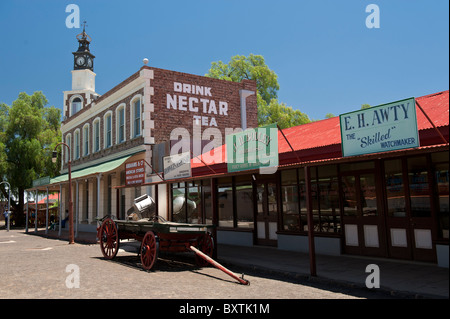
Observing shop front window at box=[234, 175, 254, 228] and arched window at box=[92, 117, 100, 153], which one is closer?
shop front window at box=[234, 175, 254, 228]

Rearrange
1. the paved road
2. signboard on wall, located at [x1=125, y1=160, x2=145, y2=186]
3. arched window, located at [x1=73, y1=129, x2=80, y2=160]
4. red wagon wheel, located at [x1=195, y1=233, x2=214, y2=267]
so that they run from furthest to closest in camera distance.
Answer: arched window, located at [x1=73, y1=129, x2=80, y2=160]
signboard on wall, located at [x1=125, y1=160, x2=145, y2=186]
red wagon wheel, located at [x1=195, y1=233, x2=214, y2=267]
the paved road

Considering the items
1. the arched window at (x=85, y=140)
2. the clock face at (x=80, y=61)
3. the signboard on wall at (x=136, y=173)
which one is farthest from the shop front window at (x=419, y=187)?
the clock face at (x=80, y=61)

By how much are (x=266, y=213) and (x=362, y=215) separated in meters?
3.62

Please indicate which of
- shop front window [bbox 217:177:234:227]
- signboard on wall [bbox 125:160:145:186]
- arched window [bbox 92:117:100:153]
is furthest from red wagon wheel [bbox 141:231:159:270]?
arched window [bbox 92:117:100:153]

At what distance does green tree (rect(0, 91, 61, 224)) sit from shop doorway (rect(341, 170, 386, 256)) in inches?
1171

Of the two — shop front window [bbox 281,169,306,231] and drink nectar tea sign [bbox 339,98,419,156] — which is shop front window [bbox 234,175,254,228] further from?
drink nectar tea sign [bbox 339,98,419,156]

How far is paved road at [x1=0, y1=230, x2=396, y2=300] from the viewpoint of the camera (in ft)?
21.8

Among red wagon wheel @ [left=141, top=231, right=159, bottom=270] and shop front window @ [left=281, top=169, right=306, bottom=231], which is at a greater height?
shop front window @ [left=281, top=169, right=306, bottom=231]

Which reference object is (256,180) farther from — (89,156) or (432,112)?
(89,156)

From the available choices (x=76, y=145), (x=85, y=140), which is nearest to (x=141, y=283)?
(x=85, y=140)

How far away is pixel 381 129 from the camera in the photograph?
7.32 m

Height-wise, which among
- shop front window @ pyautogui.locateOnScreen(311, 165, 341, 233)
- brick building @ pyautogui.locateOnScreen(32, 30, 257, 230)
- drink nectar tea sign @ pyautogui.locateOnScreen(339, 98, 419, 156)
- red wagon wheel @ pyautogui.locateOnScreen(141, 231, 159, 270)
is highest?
brick building @ pyautogui.locateOnScreen(32, 30, 257, 230)
